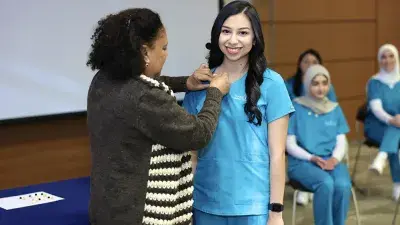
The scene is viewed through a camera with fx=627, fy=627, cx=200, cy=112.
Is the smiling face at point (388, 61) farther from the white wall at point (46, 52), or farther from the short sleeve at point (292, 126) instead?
the white wall at point (46, 52)

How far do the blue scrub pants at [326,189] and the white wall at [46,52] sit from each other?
1.52 m

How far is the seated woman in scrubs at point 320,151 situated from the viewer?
12.3 ft

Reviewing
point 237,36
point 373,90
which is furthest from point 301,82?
point 237,36

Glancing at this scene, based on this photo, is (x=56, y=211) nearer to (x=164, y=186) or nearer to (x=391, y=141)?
(x=164, y=186)

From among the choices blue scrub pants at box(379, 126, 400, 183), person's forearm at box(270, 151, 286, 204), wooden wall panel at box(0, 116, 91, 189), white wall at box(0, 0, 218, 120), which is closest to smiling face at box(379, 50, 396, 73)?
blue scrub pants at box(379, 126, 400, 183)

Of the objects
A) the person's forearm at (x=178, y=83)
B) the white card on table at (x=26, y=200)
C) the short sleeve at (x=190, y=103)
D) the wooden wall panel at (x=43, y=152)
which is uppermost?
the person's forearm at (x=178, y=83)

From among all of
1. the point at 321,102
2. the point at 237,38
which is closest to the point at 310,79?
the point at 321,102

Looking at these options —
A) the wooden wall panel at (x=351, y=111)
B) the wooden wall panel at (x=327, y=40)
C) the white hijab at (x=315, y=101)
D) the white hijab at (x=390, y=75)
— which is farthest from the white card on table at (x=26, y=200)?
the wooden wall panel at (x=351, y=111)

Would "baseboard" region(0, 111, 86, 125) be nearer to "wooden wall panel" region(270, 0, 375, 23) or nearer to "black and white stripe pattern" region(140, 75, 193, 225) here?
"black and white stripe pattern" region(140, 75, 193, 225)

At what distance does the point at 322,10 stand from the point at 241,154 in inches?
182

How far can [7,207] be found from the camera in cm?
243

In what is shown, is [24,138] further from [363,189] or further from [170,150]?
[363,189]

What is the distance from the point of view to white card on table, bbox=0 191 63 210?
2.46 meters

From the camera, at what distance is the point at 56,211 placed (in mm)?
2361
